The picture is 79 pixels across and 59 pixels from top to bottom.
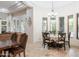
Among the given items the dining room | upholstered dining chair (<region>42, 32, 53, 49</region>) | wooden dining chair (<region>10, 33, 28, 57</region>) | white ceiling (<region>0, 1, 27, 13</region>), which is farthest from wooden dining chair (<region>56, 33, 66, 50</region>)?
wooden dining chair (<region>10, 33, 28, 57</region>)

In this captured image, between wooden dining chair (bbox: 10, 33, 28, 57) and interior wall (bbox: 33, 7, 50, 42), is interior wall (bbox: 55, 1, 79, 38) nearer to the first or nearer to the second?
interior wall (bbox: 33, 7, 50, 42)

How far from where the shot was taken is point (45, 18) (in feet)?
24.7

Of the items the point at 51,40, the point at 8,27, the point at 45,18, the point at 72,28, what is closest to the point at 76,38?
the point at 72,28

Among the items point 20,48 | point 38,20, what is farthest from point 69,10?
point 20,48

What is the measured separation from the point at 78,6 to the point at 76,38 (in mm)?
1564

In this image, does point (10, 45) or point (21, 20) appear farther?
point (21, 20)

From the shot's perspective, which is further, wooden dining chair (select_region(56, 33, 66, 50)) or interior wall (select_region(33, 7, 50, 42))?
interior wall (select_region(33, 7, 50, 42))

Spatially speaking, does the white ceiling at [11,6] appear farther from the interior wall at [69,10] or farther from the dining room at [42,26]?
the interior wall at [69,10]

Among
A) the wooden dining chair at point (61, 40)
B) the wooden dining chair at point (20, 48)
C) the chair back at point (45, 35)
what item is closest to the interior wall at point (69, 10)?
the wooden dining chair at point (61, 40)

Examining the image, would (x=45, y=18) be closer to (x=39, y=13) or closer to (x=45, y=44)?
(x=39, y=13)

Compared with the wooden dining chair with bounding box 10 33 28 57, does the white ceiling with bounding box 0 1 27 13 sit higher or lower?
higher

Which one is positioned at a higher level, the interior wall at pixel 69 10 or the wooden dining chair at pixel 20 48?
the interior wall at pixel 69 10

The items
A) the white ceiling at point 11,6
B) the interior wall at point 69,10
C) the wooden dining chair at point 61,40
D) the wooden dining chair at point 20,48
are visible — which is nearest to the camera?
the wooden dining chair at point 20,48

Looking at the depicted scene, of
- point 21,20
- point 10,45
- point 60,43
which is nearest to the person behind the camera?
point 10,45
